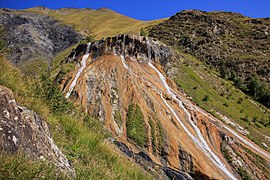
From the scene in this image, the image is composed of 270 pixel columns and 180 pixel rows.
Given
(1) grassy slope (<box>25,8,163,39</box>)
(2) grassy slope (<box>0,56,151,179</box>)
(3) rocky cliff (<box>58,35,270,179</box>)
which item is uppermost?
(1) grassy slope (<box>25,8,163,39</box>)

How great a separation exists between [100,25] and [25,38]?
5831cm

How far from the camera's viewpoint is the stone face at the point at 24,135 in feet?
16.5

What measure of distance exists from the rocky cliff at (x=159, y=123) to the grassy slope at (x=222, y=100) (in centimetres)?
354

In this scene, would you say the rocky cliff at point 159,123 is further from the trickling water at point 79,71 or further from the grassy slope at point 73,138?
the grassy slope at point 73,138

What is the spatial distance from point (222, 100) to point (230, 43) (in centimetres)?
4791

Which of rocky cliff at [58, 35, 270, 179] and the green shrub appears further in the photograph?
rocky cliff at [58, 35, 270, 179]

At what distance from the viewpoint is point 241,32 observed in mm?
92312

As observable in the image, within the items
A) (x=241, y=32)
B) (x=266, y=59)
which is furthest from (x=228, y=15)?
(x=266, y=59)

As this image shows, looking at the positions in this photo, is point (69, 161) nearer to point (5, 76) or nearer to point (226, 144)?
point (5, 76)

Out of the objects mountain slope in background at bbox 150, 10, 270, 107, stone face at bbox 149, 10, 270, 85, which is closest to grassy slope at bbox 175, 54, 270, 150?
mountain slope in background at bbox 150, 10, 270, 107

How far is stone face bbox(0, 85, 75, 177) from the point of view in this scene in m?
5.04

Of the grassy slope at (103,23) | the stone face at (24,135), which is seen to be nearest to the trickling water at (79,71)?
the stone face at (24,135)

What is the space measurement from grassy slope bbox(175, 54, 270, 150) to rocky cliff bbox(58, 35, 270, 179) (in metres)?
3.54

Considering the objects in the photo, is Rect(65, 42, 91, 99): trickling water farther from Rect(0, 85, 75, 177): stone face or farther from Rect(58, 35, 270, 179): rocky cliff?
Rect(0, 85, 75, 177): stone face
